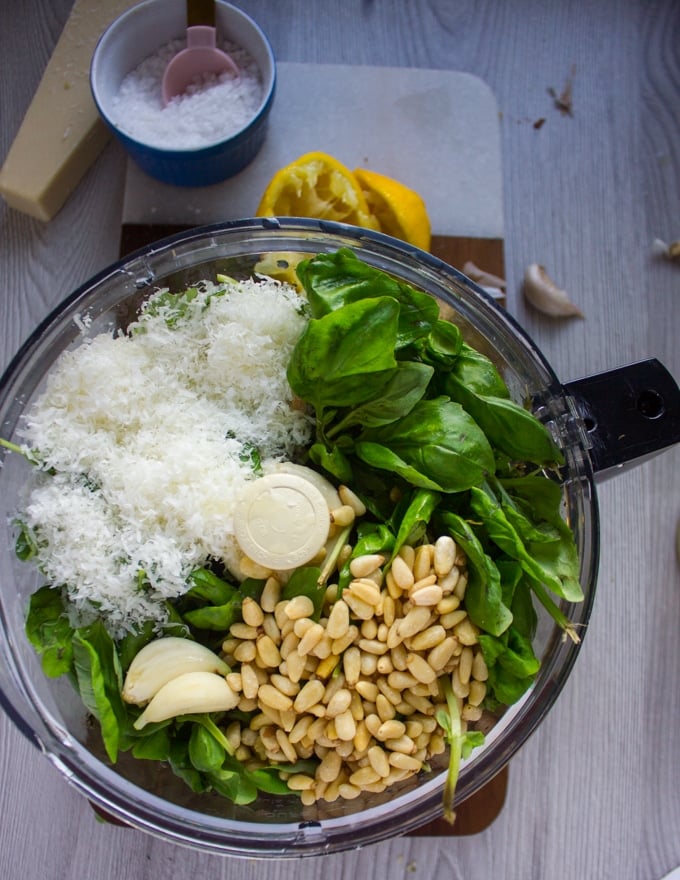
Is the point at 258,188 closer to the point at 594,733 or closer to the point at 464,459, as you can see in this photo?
the point at 464,459

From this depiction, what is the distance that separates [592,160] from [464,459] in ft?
2.25

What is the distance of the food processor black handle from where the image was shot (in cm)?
78

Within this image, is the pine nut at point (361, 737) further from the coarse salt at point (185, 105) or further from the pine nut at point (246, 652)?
the coarse salt at point (185, 105)

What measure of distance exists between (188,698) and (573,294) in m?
0.78

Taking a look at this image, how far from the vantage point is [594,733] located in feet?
3.52

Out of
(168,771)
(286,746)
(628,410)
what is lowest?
(168,771)

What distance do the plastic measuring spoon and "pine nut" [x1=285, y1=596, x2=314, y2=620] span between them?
71 cm

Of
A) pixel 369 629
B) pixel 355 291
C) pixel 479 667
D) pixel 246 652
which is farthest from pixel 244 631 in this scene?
pixel 355 291

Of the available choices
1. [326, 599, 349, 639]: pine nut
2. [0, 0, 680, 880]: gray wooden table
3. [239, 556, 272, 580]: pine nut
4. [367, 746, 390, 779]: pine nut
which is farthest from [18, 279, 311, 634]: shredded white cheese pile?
[0, 0, 680, 880]: gray wooden table

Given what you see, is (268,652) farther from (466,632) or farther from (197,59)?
(197,59)

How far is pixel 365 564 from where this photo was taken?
2.41ft

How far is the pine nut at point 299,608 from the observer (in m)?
0.73

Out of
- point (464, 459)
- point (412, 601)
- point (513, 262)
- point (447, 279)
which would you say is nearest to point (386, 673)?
point (412, 601)

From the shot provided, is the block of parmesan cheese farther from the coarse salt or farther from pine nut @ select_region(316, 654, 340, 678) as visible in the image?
pine nut @ select_region(316, 654, 340, 678)
